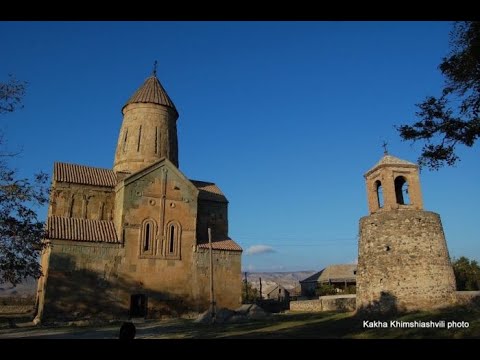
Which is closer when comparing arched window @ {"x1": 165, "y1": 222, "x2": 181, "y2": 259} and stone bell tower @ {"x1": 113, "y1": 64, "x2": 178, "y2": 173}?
arched window @ {"x1": 165, "y1": 222, "x2": 181, "y2": 259}

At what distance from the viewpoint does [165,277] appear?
61.0 ft

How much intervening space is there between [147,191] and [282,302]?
41.0 ft

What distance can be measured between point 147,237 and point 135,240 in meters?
0.61

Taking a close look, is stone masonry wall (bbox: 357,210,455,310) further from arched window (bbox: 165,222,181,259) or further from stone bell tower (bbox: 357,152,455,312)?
arched window (bbox: 165,222,181,259)

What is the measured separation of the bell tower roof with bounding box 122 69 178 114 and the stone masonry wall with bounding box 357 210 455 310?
1398cm

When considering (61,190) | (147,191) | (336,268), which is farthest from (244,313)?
(336,268)

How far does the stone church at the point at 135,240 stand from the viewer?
16.8 meters

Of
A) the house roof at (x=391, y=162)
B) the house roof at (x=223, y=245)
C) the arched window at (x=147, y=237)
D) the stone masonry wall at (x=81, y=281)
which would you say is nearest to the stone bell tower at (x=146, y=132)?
the arched window at (x=147, y=237)

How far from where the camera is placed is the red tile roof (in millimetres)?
23109

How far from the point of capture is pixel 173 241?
1939cm

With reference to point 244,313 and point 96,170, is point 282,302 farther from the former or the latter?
point 96,170

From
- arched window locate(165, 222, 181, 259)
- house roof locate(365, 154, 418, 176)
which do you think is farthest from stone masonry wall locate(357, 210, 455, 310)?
arched window locate(165, 222, 181, 259)

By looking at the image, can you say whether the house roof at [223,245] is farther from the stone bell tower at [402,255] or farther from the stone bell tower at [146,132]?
the stone bell tower at [402,255]

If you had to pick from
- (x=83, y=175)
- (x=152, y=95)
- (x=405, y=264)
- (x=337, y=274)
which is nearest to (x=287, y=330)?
(x=405, y=264)
